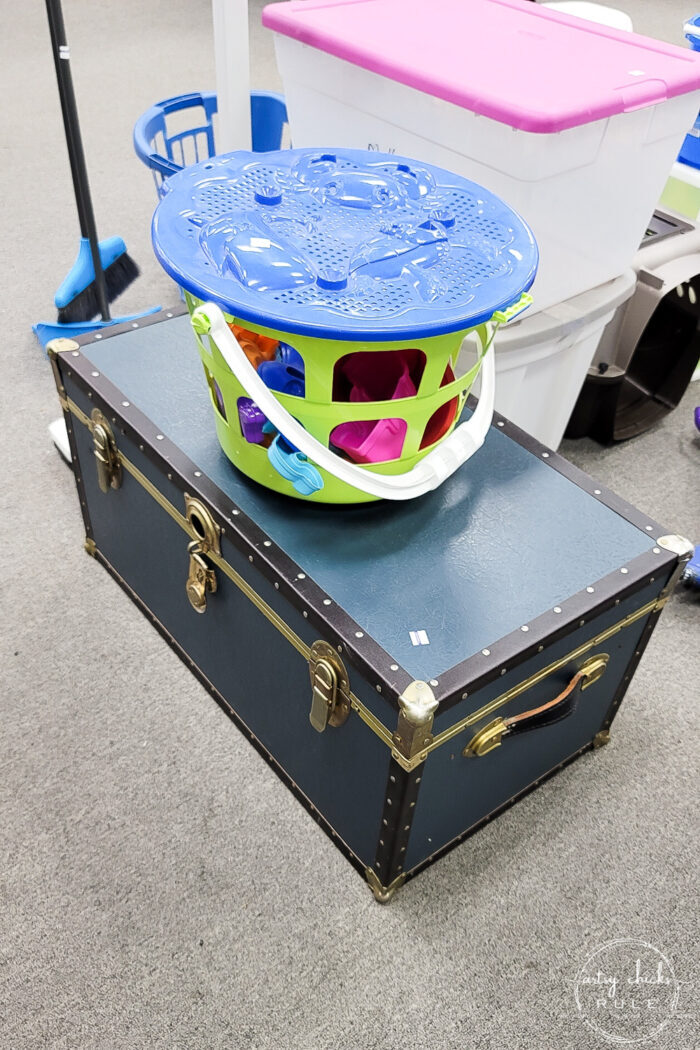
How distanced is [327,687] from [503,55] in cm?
83

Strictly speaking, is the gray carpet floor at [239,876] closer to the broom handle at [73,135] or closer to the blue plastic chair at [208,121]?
the broom handle at [73,135]

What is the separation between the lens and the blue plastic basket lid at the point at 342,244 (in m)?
0.75

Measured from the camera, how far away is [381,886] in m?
0.98

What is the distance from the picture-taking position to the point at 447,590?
2.90 ft

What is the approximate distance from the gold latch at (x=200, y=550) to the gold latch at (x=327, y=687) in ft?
0.61

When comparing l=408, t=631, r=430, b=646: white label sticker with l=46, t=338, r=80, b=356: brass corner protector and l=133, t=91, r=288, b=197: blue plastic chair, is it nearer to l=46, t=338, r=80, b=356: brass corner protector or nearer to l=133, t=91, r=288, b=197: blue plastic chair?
l=46, t=338, r=80, b=356: brass corner protector

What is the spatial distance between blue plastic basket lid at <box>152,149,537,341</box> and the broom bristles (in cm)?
85

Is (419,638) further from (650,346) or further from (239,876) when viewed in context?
(650,346)

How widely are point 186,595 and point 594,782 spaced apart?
58 centimetres

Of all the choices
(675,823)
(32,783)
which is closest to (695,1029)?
(675,823)

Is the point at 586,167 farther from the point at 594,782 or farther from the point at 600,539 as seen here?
the point at 594,782

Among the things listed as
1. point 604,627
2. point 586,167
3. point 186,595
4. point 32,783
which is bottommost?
point 32,783

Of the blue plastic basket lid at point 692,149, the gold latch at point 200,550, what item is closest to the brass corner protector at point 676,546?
the gold latch at point 200,550

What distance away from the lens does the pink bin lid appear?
1.00 m
